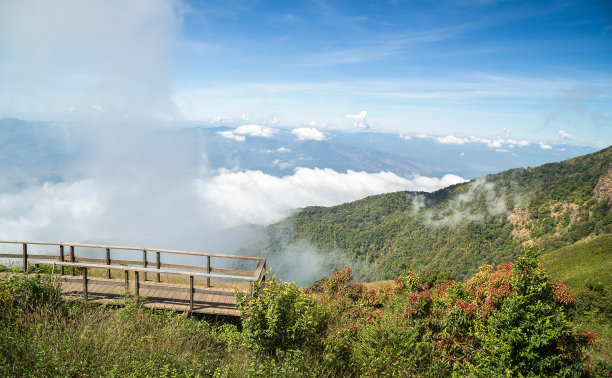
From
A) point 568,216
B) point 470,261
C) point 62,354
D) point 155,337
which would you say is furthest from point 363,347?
point 568,216

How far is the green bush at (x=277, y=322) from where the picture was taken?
595 centimetres

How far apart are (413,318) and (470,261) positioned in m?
83.3

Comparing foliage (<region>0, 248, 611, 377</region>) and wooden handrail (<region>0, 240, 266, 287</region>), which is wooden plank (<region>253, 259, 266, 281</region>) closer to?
wooden handrail (<region>0, 240, 266, 287</region>)

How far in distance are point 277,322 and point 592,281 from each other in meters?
28.8

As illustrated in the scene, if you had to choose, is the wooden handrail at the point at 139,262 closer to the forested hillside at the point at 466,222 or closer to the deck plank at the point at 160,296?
the deck plank at the point at 160,296

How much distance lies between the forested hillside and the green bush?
249 ft

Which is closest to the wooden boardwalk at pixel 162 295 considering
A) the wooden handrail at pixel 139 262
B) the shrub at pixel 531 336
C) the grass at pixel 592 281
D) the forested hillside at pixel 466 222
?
the wooden handrail at pixel 139 262

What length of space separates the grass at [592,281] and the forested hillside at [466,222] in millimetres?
30613

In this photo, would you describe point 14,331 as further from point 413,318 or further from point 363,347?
point 413,318

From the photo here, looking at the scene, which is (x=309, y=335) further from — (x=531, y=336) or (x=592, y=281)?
(x=592, y=281)

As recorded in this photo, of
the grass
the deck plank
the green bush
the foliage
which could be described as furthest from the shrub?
the deck plank

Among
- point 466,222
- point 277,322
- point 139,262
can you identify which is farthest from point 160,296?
point 466,222

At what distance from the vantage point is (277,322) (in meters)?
5.99

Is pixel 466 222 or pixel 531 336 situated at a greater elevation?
pixel 531 336
